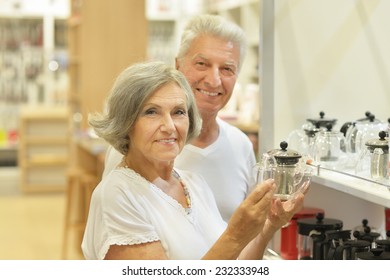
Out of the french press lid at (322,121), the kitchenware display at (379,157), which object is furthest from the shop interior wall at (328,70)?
the kitchenware display at (379,157)

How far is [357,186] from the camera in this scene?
2303 millimetres

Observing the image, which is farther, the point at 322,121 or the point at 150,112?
the point at 322,121

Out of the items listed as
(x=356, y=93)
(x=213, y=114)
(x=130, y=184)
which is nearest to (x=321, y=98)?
(x=356, y=93)

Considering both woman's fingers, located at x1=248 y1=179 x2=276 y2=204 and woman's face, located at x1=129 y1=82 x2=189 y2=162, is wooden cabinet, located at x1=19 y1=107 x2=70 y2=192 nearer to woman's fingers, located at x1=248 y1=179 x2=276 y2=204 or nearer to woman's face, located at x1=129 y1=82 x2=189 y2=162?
woman's face, located at x1=129 y1=82 x2=189 y2=162

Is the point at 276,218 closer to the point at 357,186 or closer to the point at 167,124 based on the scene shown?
the point at 357,186

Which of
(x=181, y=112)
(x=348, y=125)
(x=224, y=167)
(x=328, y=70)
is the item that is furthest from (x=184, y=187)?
(x=328, y=70)

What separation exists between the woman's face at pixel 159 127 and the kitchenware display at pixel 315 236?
819 mm

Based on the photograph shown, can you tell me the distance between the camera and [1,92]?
33.9 ft

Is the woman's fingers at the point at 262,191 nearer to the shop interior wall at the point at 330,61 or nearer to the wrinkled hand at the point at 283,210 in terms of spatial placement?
the wrinkled hand at the point at 283,210

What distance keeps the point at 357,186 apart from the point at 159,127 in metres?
0.66

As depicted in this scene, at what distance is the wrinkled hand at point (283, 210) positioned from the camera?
2184 mm

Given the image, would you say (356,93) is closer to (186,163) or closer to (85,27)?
(186,163)

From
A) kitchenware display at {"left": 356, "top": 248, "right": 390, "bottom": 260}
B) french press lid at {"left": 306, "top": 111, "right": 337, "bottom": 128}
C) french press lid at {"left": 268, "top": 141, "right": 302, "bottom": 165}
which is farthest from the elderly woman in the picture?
french press lid at {"left": 306, "top": 111, "right": 337, "bottom": 128}

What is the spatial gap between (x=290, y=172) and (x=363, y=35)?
3.04ft
